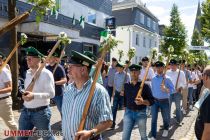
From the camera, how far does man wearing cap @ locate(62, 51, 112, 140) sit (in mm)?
3236

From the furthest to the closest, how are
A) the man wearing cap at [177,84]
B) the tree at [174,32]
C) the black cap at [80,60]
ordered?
the tree at [174,32] → the man wearing cap at [177,84] → the black cap at [80,60]

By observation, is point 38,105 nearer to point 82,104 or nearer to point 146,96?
point 82,104

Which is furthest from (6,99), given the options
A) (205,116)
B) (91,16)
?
(91,16)

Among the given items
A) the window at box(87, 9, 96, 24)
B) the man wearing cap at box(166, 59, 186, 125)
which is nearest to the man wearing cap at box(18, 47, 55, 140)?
the man wearing cap at box(166, 59, 186, 125)

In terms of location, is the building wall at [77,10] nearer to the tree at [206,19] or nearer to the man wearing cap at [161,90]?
the tree at [206,19]

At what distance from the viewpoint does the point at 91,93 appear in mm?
3039

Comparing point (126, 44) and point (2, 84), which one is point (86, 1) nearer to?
point (126, 44)

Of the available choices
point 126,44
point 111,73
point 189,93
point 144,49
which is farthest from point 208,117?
point 144,49

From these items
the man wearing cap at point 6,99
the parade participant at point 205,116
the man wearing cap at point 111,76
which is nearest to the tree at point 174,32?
the man wearing cap at point 111,76

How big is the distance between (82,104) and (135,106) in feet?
9.55

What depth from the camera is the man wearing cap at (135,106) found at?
593 centimetres

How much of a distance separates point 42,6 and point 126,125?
9.90ft

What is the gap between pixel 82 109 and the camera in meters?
3.24

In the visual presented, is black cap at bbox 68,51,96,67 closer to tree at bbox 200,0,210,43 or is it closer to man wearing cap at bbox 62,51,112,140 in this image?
man wearing cap at bbox 62,51,112,140
